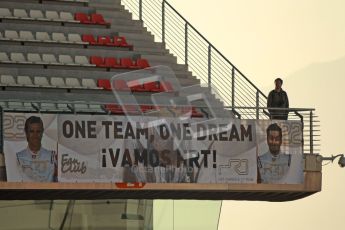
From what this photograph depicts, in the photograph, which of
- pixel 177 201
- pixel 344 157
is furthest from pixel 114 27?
pixel 344 157

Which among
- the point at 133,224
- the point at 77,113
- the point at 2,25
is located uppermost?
the point at 2,25

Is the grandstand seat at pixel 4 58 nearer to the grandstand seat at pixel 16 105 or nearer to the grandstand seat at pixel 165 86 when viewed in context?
the grandstand seat at pixel 16 105

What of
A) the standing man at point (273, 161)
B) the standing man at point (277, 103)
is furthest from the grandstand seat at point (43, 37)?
the standing man at point (273, 161)

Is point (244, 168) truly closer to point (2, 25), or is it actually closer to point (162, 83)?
point (162, 83)

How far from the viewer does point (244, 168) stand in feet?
85.1

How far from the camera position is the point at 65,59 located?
99.6 ft

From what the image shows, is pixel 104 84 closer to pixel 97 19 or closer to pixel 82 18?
pixel 82 18

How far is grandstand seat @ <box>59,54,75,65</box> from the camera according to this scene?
99.3 ft

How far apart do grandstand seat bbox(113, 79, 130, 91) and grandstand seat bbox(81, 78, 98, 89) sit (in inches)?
17.9

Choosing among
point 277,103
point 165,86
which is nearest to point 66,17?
point 165,86

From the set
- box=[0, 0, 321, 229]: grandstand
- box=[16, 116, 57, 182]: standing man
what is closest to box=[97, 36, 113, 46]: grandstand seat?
box=[0, 0, 321, 229]: grandstand

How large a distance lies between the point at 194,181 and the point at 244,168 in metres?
1.10

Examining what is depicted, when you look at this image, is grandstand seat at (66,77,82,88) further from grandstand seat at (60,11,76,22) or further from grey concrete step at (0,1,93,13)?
grey concrete step at (0,1,93,13)

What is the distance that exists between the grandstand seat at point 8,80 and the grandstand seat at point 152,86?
10.2 feet
